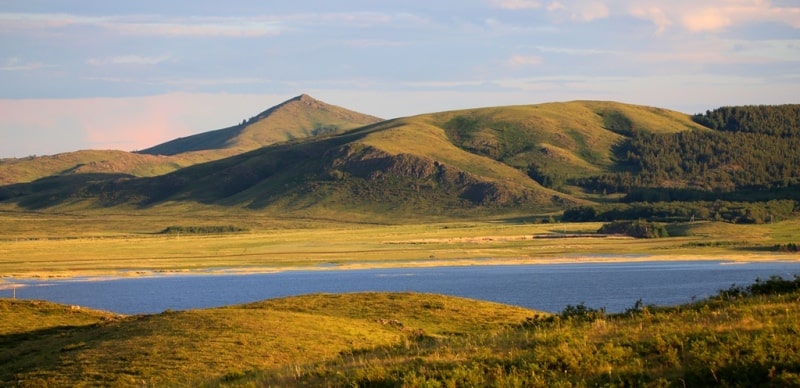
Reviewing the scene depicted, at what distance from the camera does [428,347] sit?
72.9 feet

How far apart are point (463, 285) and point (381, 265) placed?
2917 centimetres

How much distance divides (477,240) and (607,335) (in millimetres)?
142553

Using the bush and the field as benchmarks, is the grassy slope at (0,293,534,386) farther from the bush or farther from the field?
the bush

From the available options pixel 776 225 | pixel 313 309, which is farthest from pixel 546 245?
pixel 313 309

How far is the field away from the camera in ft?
406

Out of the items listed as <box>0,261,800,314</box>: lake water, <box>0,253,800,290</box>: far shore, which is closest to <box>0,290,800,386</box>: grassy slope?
<box>0,261,800,314</box>: lake water

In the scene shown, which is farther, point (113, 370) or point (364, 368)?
point (113, 370)

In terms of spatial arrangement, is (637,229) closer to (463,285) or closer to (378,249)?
(378,249)

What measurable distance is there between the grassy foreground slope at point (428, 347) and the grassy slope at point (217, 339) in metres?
0.06

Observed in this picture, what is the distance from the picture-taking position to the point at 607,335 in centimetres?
1948

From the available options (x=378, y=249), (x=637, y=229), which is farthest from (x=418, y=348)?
(x=637, y=229)

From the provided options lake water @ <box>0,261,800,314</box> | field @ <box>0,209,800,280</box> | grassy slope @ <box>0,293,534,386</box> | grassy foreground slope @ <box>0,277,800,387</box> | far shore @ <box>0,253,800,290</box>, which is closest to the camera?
grassy foreground slope @ <box>0,277,800,387</box>

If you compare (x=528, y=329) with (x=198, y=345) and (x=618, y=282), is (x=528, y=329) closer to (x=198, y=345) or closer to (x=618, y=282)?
(x=198, y=345)

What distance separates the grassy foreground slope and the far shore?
7474cm
